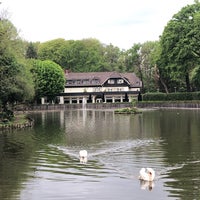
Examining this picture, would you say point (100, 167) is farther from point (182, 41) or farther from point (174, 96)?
point (174, 96)

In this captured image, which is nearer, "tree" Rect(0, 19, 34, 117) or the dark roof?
"tree" Rect(0, 19, 34, 117)

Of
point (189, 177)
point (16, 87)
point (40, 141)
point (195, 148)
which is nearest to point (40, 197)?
point (189, 177)

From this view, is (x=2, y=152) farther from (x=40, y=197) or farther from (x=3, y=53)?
(x=3, y=53)

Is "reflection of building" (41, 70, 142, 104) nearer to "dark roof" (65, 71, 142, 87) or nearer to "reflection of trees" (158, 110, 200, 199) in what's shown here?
"dark roof" (65, 71, 142, 87)

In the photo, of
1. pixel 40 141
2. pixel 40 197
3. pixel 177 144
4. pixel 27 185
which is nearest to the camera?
pixel 40 197

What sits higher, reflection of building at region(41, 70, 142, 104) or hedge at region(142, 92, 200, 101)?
reflection of building at region(41, 70, 142, 104)

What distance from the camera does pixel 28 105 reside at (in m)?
83.0

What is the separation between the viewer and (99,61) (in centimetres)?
12438

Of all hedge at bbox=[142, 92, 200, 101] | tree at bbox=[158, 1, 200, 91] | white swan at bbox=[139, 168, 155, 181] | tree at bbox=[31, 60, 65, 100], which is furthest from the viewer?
tree at bbox=[31, 60, 65, 100]

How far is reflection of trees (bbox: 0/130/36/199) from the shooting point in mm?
15094

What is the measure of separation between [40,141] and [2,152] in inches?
206

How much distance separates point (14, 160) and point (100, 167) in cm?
509

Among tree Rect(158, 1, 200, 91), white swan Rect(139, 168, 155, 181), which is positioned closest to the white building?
tree Rect(158, 1, 200, 91)

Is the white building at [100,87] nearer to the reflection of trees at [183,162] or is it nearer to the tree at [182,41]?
the tree at [182,41]
